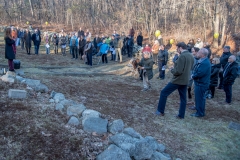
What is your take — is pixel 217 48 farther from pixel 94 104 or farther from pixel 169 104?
pixel 94 104

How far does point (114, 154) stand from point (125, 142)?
49cm

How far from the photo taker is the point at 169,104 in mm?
7570

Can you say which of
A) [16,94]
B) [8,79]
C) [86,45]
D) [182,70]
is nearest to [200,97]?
[182,70]

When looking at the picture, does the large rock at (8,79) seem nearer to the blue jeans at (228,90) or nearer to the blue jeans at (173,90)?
the blue jeans at (173,90)

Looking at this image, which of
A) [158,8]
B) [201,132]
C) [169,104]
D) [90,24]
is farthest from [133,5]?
[201,132]

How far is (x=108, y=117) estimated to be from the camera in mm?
5340

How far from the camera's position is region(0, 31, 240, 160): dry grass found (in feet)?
11.7

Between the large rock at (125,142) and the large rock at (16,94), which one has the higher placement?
the large rock at (16,94)

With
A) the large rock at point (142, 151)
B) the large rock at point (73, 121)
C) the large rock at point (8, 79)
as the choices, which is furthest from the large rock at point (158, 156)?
the large rock at point (8, 79)

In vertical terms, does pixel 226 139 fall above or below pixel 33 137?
below

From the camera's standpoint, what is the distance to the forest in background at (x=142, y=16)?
66.7ft

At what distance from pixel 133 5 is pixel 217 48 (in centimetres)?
1094

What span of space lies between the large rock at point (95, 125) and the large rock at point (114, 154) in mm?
843

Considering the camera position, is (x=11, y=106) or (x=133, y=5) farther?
(x=133, y=5)
